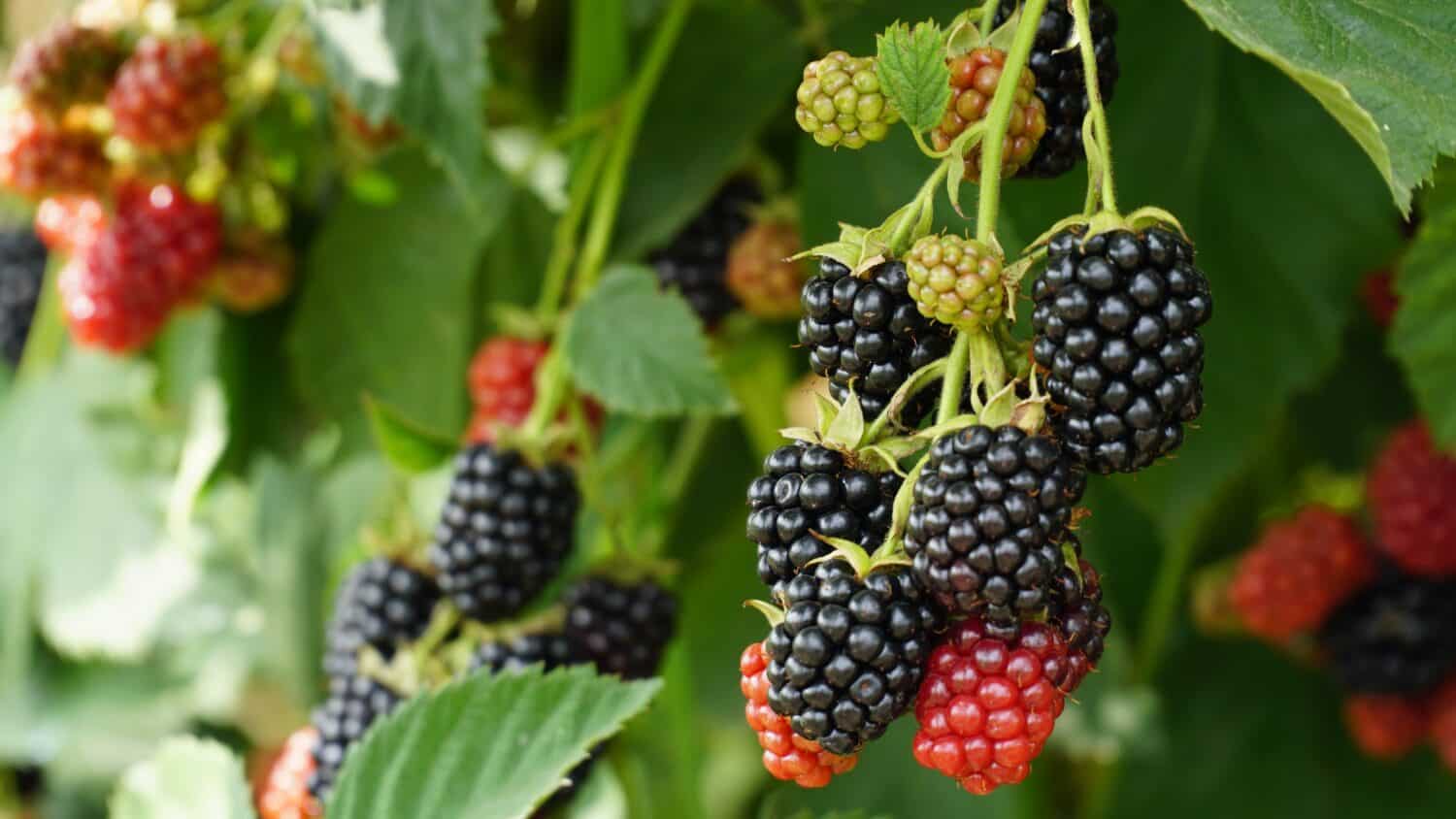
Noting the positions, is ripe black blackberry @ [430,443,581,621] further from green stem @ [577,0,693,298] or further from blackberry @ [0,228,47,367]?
blackberry @ [0,228,47,367]

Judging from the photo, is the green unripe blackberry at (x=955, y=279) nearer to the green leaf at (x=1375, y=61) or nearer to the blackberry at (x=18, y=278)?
the green leaf at (x=1375, y=61)

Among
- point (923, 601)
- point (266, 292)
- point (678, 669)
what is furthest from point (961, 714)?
point (266, 292)

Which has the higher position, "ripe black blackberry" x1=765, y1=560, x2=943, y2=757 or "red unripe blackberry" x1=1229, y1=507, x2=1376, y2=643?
"ripe black blackberry" x1=765, y1=560, x2=943, y2=757

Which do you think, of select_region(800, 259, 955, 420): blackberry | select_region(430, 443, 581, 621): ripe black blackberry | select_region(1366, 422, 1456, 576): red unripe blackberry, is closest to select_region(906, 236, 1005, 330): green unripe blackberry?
select_region(800, 259, 955, 420): blackberry

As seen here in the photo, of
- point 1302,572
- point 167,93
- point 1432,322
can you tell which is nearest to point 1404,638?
point 1302,572

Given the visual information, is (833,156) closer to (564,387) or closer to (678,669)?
(564,387)
